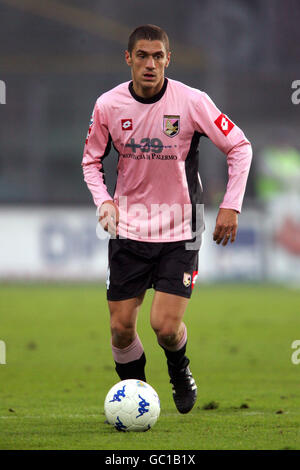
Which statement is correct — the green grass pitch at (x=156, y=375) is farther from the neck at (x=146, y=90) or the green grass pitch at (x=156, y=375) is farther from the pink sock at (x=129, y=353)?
the neck at (x=146, y=90)

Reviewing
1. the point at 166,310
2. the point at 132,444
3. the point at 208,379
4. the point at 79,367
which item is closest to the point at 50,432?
the point at 132,444

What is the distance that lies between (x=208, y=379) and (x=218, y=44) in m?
13.2

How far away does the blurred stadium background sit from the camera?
1716 centimetres

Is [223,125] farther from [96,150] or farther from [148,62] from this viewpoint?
[96,150]

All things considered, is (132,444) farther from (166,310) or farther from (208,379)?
(208,379)

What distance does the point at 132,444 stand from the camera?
4.74m

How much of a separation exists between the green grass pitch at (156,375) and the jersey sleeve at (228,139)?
1.39 meters

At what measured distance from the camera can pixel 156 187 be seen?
569cm

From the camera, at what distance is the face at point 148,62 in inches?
216

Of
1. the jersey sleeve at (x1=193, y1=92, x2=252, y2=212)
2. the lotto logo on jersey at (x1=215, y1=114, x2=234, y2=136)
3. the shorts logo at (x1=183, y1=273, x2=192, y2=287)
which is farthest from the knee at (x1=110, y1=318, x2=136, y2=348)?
the lotto logo on jersey at (x1=215, y1=114, x2=234, y2=136)

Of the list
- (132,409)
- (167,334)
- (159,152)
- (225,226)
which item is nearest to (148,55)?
(159,152)

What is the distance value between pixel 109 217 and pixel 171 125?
2.27ft

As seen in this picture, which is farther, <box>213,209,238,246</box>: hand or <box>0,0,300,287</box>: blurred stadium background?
<box>0,0,300,287</box>: blurred stadium background

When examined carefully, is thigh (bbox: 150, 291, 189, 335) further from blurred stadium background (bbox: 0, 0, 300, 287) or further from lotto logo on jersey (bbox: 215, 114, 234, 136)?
blurred stadium background (bbox: 0, 0, 300, 287)
